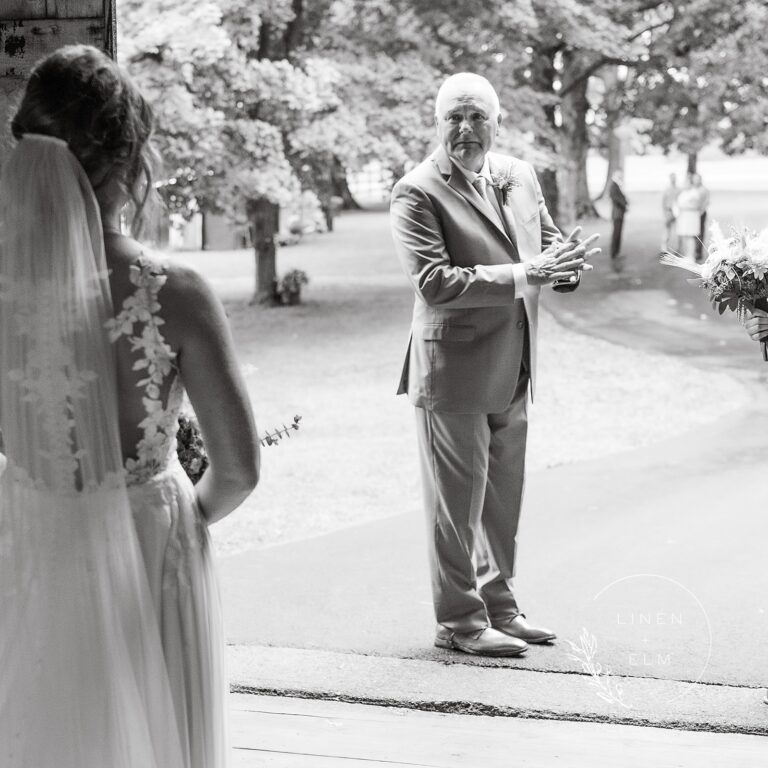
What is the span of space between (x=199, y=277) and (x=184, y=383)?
0.59 ft

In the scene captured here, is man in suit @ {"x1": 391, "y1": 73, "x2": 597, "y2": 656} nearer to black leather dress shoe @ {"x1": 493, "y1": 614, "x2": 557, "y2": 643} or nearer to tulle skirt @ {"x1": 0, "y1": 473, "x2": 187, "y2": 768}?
black leather dress shoe @ {"x1": 493, "y1": 614, "x2": 557, "y2": 643}

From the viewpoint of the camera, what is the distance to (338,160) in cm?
1719

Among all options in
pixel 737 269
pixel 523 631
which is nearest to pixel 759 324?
pixel 737 269

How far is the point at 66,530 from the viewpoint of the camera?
198 centimetres

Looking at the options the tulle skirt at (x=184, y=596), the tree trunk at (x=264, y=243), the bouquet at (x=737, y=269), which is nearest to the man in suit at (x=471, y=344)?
the bouquet at (x=737, y=269)

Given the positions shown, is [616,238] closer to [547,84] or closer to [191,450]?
[547,84]

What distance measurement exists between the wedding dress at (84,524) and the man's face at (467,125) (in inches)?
88.9

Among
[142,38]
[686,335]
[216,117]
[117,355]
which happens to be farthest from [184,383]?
[686,335]

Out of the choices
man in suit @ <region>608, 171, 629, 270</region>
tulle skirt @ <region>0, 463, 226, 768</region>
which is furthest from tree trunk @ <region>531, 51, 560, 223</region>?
tulle skirt @ <region>0, 463, 226, 768</region>

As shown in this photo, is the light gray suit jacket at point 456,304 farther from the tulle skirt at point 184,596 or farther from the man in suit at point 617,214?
the man in suit at point 617,214

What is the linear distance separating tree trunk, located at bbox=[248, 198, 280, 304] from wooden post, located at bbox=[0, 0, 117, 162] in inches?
563

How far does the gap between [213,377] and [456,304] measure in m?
2.12

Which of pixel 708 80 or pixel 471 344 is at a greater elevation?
pixel 708 80

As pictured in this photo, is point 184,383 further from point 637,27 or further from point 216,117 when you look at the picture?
point 637,27
